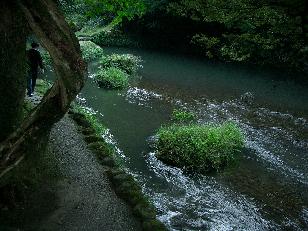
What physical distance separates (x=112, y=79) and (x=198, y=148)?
32.6ft

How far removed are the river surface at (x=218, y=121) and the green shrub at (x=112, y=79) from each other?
59 centimetres

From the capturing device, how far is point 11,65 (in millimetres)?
7156

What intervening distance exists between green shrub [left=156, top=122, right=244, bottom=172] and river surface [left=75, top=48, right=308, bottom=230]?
33 cm

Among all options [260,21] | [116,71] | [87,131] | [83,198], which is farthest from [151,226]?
[116,71]

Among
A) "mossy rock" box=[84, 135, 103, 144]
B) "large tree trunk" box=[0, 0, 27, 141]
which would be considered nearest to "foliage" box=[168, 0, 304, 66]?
"large tree trunk" box=[0, 0, 27, 141]

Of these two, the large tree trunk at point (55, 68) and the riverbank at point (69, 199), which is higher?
the large tree trunk at point (55, 68)

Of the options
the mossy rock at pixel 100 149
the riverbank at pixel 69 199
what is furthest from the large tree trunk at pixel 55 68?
the mossy rock at pixel 100 149

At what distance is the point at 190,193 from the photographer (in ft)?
35.8

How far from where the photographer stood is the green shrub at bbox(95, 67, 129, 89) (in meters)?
20.9

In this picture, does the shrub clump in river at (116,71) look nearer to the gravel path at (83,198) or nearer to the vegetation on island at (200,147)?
the vegetation on island at (200,147)

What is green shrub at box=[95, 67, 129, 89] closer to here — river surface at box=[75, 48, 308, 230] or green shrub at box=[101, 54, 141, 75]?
river surface at box=[75, 48, 308, 230]

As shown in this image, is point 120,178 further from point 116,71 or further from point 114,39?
point 114,39

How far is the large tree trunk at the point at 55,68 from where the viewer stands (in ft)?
17.0

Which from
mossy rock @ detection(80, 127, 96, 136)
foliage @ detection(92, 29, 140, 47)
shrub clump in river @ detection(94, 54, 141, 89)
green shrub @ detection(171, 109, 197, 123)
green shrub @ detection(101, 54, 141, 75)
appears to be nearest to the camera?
mossy rock @ detection(80, 127, 96, 136)
